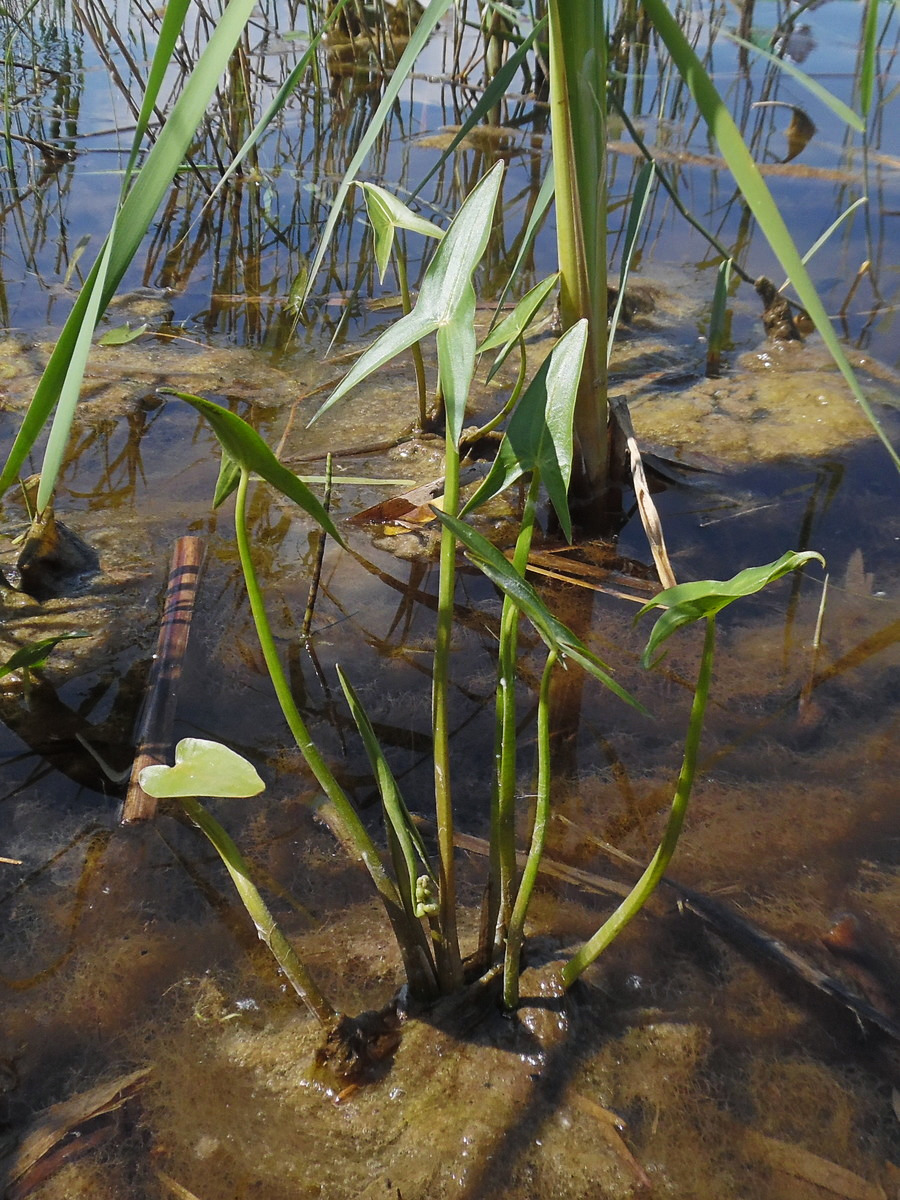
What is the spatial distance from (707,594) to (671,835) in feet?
0.85

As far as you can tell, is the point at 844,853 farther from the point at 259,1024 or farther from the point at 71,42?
the point at 71,42

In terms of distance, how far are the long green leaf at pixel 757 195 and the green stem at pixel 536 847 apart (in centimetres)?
33

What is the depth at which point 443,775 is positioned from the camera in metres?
0.93

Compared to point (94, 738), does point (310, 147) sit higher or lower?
higher

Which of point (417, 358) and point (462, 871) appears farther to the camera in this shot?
point (417, 358)

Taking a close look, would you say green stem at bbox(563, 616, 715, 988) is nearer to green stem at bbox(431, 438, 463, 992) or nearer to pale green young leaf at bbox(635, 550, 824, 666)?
pale green young leaf at bbox(635, 550, 824, 666)

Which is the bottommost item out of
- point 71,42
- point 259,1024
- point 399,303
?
point 259,1024

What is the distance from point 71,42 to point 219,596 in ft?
15.1

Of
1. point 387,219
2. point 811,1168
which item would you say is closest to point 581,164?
point 387,219

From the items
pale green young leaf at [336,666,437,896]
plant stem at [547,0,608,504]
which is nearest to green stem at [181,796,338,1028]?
pale green young leaf at [336,666,437,896]

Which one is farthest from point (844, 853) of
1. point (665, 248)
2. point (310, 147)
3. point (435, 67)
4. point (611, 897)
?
point (435, 67)

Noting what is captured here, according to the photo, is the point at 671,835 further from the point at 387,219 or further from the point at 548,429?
the point at 387,219

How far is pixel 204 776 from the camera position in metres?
0.78

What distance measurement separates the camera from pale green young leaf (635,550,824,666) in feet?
2.28
